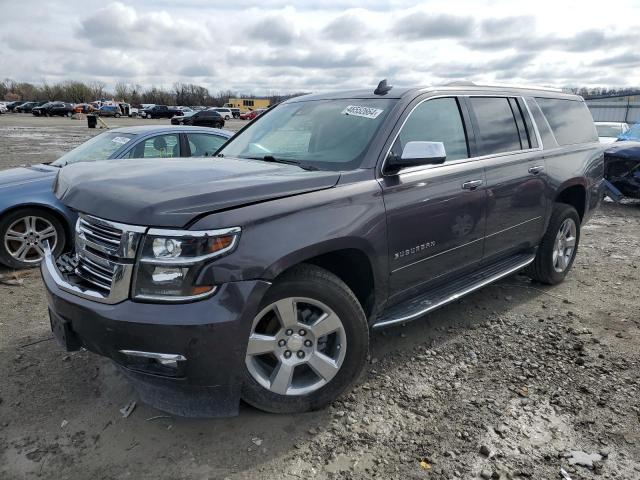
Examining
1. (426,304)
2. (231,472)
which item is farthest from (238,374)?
(426,304)

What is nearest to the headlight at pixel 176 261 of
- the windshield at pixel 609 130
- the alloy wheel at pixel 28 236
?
the alloy wheel at pixel 28 236

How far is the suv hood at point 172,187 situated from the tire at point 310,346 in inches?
19.8

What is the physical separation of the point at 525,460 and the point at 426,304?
1208 millimetres

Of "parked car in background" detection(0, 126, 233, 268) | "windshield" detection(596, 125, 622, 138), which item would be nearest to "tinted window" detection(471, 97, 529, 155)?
"parked car in background" detection(0, 126, 233, 268)

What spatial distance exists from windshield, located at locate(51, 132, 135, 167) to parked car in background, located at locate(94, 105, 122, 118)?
60.2 meters

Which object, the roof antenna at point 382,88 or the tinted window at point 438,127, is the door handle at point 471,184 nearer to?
the tinted window at point 438,127

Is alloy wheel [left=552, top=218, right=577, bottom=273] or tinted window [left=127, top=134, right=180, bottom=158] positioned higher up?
tinted window [left=127, top=134, right=180, bottom=158]

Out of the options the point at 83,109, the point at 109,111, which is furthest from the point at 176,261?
the point at 83,109

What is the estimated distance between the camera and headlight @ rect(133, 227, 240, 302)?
243 centimetres

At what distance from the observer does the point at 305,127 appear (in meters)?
3.94

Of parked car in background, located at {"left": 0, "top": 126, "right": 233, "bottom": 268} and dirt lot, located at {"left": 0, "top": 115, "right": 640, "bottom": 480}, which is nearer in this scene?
dirt lot, located at {"left": 0, "top": 115, "right": 640, "bottom": 480}

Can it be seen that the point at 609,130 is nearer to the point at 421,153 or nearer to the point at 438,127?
the point at 438,127

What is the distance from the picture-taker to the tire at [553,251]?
5.01 meters

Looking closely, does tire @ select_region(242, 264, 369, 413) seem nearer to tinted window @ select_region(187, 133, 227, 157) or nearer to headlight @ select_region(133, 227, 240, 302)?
headlight @ select_region(133, 227, 240, 302)
